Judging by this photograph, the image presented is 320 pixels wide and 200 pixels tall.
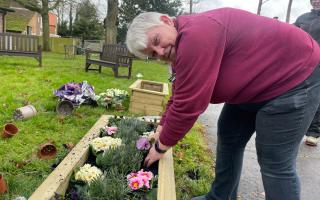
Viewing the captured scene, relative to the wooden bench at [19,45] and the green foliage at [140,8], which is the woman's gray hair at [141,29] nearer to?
the wooden bench at [19,45]

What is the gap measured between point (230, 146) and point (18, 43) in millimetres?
9496

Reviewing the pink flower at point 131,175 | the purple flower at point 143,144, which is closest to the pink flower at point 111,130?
the purple flower at point 143,144

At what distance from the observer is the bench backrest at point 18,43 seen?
10133 mm

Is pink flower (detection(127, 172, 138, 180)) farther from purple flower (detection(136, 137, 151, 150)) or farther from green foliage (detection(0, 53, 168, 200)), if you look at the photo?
green foliage (detection(0, 53, 168, 200))

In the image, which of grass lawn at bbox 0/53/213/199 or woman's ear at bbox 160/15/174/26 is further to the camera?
grass lawn at bbox 0/53/213/199

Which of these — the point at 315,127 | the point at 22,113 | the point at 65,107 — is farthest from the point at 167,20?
the point at 315,127

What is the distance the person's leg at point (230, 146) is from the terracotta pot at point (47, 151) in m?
1.54

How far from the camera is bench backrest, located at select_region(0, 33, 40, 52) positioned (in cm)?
1013

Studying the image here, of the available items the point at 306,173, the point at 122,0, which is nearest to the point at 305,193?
the point at 306,173

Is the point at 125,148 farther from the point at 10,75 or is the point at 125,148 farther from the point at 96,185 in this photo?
the point at 10,75

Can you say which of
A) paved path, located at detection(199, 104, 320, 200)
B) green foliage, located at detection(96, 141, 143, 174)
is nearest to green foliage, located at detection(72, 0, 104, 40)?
paved path, located at detection(199, 104, 320, 200)

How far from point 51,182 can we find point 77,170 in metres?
0.32

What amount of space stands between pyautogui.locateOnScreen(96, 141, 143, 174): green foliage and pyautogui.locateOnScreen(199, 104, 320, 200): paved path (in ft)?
3.66

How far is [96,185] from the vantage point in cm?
215
